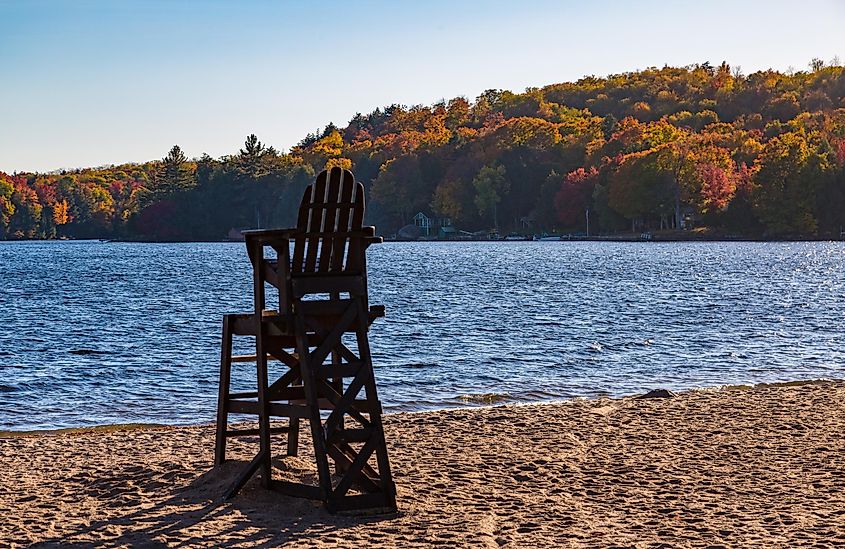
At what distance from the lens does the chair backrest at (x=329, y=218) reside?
10180mm

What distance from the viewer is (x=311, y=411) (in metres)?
10.1

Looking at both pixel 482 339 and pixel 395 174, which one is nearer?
pixel 482 339

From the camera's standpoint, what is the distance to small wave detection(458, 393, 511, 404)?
20328mm

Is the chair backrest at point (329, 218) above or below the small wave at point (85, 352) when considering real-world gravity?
above

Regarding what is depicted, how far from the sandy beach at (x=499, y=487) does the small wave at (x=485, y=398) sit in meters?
4.18

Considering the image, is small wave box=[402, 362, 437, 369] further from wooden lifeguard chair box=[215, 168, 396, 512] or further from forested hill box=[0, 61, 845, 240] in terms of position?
forested hill box=[0, 61, 845, 240]

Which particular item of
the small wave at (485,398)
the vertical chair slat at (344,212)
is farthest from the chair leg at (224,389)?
the small wave at (485,398)

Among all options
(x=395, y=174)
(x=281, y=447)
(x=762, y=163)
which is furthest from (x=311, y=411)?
(x=395, y=174)

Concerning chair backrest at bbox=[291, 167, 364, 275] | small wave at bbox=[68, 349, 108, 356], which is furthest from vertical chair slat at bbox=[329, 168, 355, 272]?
small wave at bbox=[68, 349, 108, 356]

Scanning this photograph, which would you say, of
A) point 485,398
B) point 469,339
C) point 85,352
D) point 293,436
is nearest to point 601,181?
point 469,339

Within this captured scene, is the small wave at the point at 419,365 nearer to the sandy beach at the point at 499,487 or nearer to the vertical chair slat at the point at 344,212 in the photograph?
the sandy beach at the point at 499,487

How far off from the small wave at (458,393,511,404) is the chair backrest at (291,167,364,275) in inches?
405

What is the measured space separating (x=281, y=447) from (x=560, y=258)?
9578cm

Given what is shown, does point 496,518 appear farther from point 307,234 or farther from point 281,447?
point 281,447
